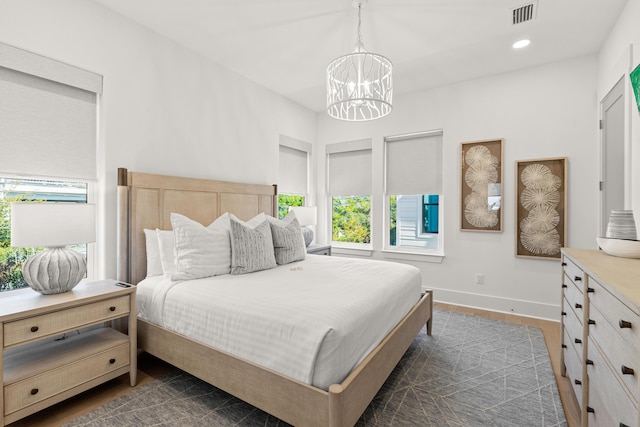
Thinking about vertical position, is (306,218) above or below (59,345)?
above

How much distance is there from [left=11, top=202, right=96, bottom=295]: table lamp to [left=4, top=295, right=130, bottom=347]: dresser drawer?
9.1 inches

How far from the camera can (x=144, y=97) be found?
A: 2707mm

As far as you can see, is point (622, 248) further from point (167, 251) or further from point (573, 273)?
point (167, 251)

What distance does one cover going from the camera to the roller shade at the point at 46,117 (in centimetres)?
200

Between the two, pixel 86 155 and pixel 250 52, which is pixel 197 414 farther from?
pixel 250 52

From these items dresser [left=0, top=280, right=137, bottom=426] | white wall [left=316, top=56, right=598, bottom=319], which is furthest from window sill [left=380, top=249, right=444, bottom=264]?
dresser [left=0, top=280, right=137, bottom=426]

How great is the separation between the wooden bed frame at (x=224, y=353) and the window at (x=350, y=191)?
1.67m

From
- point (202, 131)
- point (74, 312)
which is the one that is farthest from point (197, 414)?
point (202, 131)

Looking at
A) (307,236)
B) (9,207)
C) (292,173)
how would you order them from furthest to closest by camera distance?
(292,173)
(307,236)
(9,207)

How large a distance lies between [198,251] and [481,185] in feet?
10.8

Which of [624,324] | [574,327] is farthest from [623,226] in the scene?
[624,324]

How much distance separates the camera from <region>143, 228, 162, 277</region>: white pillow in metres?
2.49

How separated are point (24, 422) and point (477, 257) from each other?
13.8ft

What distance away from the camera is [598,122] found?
10.4 feet
